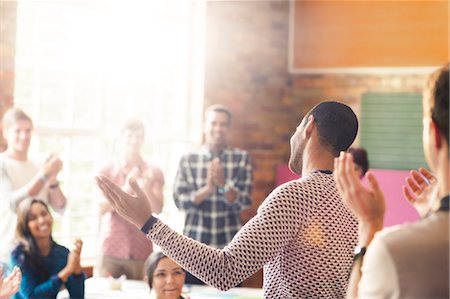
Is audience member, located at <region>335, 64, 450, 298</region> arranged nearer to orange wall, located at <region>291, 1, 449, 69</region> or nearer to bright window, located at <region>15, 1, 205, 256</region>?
bright window, located at <region>15, 1, 205, 256</region>

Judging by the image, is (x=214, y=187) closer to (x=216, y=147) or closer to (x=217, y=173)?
(x=217, y=173)

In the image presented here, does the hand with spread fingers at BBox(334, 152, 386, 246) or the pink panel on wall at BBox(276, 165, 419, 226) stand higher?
the hand with spread fingers at BBox(334, 152, 386, 246)

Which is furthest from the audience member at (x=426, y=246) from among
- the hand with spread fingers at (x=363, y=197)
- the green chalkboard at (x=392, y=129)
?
the green chalkboard at (x=392, y=129)

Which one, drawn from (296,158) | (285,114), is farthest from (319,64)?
(296,158)

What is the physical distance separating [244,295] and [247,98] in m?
2.99

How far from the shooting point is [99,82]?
534 centimetres

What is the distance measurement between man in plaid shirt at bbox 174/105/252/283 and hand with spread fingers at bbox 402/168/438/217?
308 cm

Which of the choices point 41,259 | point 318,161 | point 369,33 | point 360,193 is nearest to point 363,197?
point 360,193

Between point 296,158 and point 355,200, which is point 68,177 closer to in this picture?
point 296,158

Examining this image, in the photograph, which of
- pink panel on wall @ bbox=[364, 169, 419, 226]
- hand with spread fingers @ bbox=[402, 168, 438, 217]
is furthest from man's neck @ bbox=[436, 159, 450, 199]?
pink panel on wall @ bbox=[364, 169, 419, 226]

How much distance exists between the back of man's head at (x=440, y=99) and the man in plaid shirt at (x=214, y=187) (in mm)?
3492

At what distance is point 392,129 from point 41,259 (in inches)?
141

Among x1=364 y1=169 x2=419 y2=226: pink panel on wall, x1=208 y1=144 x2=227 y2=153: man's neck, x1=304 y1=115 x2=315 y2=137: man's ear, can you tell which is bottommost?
x1=364 y1=169 x2=419 y2=226: pink panel on wall

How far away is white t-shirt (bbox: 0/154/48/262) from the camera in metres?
3.72
